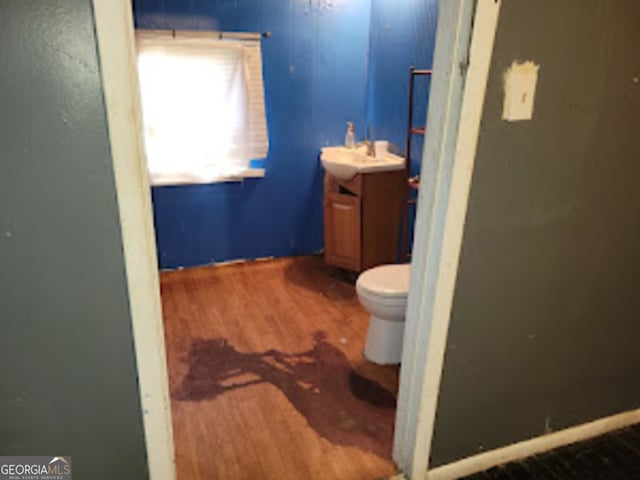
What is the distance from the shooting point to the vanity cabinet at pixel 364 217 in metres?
2.91

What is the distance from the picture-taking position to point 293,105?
3.22 m

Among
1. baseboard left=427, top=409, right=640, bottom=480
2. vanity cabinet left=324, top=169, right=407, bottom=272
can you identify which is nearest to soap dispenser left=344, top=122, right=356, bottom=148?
vanity cabinet left=324, top=169, right=407, bottom=272

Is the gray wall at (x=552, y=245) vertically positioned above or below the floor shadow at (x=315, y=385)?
above

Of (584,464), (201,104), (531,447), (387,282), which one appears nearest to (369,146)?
(201,104)

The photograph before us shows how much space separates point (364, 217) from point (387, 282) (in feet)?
2.70

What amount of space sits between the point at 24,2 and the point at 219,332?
1.95 m

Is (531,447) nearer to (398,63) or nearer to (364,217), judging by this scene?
(364,217)

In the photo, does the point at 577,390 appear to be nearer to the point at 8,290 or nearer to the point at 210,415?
the point at 210,415

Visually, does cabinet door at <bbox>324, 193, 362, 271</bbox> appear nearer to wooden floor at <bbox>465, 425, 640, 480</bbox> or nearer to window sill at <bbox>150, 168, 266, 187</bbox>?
window sill at <bbox>150, 168, 266, 187</bbox>

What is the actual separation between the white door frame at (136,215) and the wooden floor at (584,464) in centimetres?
112

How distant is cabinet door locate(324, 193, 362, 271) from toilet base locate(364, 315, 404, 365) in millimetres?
836

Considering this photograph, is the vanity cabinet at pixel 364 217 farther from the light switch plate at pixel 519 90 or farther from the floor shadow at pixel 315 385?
the light switch plate at pixel 519 90

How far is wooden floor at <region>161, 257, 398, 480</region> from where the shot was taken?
68.5 inches

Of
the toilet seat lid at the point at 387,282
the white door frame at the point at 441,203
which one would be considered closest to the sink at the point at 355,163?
the toilet seat lid at the point at 387,282
